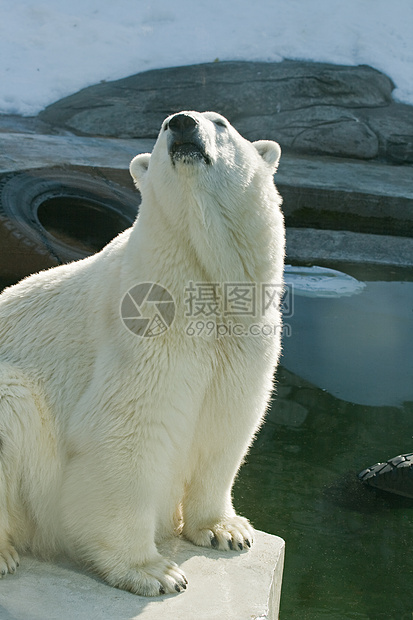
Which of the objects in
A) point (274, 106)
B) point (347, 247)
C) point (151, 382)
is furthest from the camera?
point (274, 106)

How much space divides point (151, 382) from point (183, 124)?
0.87m

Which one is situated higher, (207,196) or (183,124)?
(183,124)

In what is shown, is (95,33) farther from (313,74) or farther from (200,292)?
(200,292)

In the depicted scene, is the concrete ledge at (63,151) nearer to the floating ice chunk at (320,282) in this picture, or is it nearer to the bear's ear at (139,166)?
the floating ice chunk at (320,282)

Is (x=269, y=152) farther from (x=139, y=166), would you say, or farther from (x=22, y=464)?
(x=22, y=464)

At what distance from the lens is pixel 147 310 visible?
2539 mm

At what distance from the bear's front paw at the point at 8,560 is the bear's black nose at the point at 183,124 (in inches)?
60.9

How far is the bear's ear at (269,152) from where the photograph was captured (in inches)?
115

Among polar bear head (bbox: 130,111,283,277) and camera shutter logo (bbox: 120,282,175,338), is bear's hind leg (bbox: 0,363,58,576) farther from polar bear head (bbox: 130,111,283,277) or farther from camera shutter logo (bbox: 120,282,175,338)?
polar bear head (bbox: 130,111,283,277)

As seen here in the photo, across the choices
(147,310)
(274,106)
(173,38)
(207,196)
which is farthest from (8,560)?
(173,38)

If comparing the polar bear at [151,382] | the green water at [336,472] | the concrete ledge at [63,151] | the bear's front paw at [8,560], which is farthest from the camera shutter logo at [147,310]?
the concrete ledge at [63,151]

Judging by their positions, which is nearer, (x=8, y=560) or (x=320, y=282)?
(x=8, y=560)

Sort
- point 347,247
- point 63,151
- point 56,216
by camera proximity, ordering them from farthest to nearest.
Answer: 1. point 63,151
2. point 347,247
3. point 56,216

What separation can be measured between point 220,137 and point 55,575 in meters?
1.65
